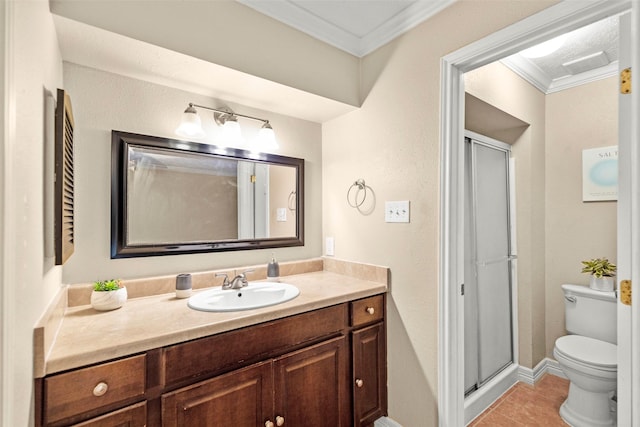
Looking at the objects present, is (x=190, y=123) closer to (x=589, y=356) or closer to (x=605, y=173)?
(x=589, y=356)

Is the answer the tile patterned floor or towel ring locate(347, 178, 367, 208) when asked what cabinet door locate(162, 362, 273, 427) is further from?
the tile patterned floor

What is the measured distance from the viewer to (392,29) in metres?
1.75

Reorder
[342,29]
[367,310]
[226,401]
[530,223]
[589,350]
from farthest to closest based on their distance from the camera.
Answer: [530,223]
[589,350]
[342,29]
[367,310]
[226,401]

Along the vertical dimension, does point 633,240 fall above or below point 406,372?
above

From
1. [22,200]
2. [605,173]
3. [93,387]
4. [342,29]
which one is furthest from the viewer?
[605,173]

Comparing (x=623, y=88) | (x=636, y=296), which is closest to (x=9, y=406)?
(x=636, y=296)

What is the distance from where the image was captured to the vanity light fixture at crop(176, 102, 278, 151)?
5.23 feet

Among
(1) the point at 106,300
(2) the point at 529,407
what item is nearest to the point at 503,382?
(2) the point at 529,407

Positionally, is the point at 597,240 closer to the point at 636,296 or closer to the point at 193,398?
the point at 636,296

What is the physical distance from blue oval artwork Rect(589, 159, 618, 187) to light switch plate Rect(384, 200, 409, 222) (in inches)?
69.2

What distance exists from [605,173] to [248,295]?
107 inches

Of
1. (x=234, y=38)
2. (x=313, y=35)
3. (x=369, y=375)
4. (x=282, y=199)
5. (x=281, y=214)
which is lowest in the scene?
(x=369, y=375)

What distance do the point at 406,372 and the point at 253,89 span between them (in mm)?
1807

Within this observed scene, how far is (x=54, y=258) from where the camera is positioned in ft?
3.39
